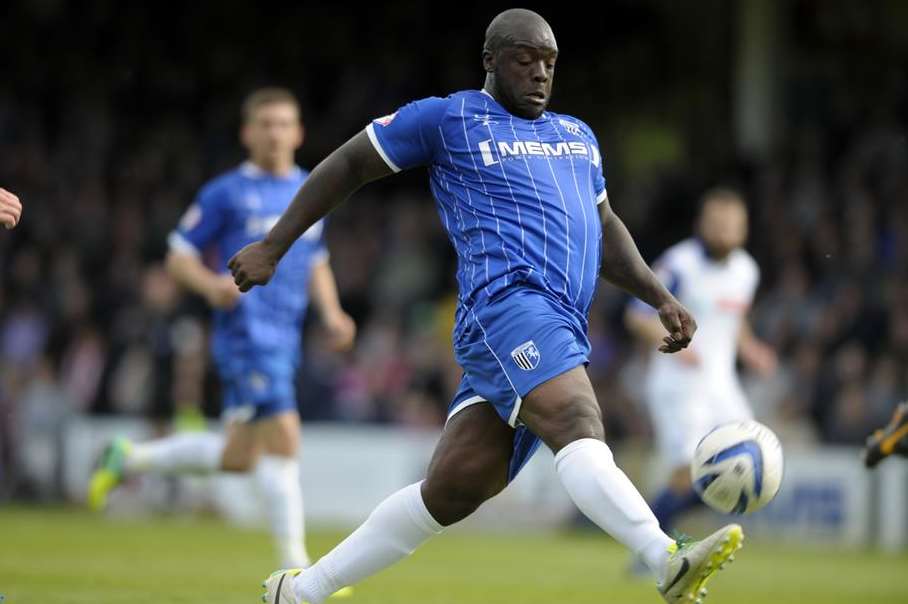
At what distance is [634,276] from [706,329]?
18.4 ft

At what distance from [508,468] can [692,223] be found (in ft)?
46.5

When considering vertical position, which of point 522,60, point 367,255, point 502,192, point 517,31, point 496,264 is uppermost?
point 367,255

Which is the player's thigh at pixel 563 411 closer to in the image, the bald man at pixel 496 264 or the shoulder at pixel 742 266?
the bald man at pixel 496 264

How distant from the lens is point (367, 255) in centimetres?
2225

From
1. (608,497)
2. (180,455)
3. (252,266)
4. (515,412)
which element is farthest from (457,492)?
(180,455)

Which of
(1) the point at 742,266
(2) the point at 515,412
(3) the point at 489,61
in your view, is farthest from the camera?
(1) the point at 742,266

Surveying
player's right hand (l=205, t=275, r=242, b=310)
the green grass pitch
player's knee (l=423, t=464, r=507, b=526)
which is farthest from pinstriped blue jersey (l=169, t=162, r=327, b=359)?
player's knee (l=423, t=464, r=507, b=526)

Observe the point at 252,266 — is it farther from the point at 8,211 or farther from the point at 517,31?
the point at 517,31

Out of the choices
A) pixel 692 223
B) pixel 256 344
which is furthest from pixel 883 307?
pixel 256 344

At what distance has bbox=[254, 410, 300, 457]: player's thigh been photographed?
1002cm

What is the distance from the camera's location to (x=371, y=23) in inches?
1041

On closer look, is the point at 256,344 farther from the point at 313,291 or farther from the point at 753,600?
the point at 753,600

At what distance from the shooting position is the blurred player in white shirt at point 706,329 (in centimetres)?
1211

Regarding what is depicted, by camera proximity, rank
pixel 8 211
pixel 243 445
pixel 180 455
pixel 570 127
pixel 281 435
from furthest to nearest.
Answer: pixel 180 455, pixel 243 445, pixel 281 435, pixel 570 127, pixel 8 211
